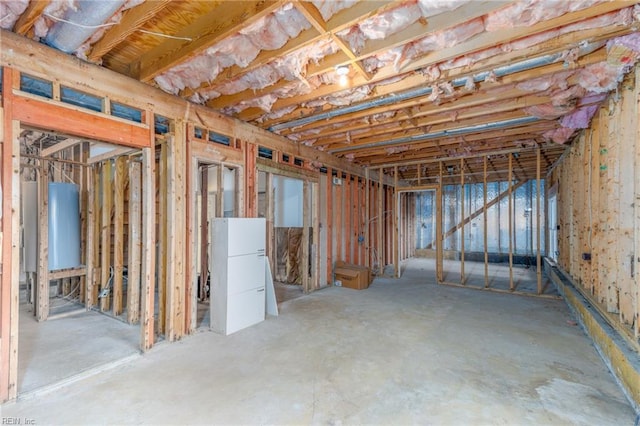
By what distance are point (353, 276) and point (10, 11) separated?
5.51m

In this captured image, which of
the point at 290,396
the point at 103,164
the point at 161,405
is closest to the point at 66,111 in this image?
the point at 103,164

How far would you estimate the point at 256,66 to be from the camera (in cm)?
277

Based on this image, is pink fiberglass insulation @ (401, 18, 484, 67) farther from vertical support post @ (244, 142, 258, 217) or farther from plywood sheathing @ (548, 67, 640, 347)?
vertical support post @ (244, 142, 258, 217)

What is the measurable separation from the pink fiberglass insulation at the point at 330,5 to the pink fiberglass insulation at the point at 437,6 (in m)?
0.48

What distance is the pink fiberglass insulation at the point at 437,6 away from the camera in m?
2.01

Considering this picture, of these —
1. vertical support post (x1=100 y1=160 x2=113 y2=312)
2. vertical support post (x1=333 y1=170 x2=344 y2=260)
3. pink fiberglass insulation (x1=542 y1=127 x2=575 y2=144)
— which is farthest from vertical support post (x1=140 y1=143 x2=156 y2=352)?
pink fiberglass insulation (x1=542 y1=127 x2=575 y2=144)

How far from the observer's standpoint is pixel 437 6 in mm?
2049

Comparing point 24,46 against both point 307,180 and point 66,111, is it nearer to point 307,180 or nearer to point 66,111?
point 66,111

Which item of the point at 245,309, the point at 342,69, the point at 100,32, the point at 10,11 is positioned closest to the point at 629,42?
the point at 342,69

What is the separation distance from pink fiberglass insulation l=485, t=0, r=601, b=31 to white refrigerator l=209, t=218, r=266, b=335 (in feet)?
10.5

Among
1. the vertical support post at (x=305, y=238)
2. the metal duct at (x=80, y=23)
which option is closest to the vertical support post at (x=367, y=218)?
the vertical support post at (x=305, y=238)

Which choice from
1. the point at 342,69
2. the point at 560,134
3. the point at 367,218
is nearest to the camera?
the point at 342,69

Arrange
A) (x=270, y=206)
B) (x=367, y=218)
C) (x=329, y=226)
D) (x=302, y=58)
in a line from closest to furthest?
(x=302, y=58), (x=270, y=206), (x=329, y=226), (x=367, y=218)

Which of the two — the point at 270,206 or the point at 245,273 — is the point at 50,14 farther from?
the point at 270,206
